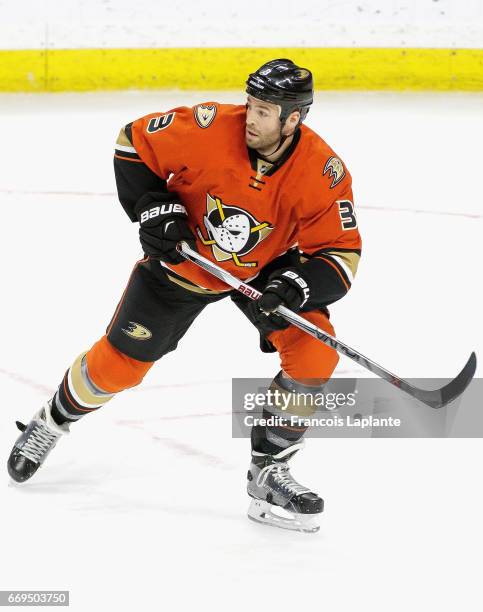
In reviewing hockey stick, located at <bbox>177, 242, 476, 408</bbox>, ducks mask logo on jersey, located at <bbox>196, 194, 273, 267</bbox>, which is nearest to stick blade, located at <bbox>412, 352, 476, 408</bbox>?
hockey stick, located at <bbox>177, 242, 476, 408</bbox>

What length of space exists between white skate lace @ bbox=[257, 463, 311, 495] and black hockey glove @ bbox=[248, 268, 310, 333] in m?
0.36

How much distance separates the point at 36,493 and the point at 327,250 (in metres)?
0.91

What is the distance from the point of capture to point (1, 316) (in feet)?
13.5

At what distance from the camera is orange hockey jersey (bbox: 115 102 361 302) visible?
2.68 meters

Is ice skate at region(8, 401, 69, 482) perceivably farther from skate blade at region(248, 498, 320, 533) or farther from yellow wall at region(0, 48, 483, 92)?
yellow wall at region(0, 48, 483, 92)

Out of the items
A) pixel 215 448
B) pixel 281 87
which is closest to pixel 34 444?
pixel 215 448

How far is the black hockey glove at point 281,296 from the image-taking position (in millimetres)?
2600

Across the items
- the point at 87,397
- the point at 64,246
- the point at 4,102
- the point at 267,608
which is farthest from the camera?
the point at 4,102

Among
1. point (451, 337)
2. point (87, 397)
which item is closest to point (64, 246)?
point (451, 337)

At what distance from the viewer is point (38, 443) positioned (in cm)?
293

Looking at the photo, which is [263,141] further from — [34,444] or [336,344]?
[34,444]

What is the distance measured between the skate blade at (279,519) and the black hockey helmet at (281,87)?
2.91 feet
